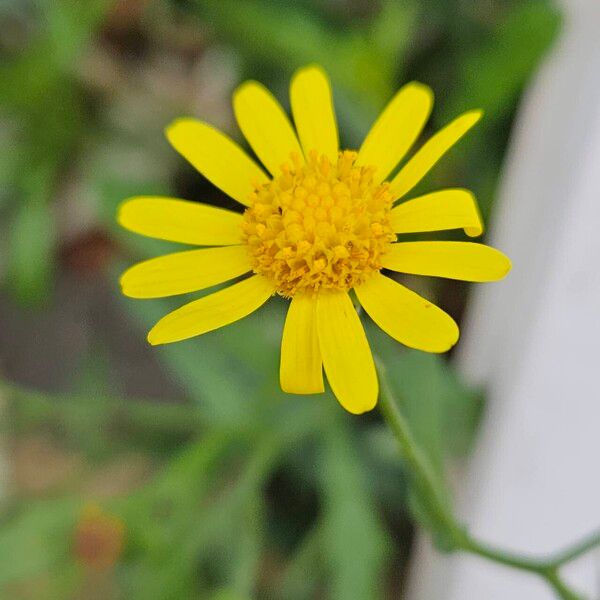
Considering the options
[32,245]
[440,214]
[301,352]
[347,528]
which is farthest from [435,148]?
[32,245]

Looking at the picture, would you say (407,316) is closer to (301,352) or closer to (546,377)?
(301,352)

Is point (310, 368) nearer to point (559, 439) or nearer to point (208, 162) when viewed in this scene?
point (208, 162)

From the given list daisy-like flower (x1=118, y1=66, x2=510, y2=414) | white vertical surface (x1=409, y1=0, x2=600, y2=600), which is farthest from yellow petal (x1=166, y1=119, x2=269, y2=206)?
white vertical surface (x1=409, y1=0, x2=600, y2=600)

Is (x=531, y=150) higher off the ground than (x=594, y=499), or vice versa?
Result: (x=531, y=150)

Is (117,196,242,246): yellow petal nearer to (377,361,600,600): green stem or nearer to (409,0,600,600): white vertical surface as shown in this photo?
(377,361,600,600): green stem

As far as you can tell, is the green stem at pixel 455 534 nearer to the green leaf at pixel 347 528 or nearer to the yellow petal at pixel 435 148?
the yellow petal at pixel 435 148

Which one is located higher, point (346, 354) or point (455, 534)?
point (346, 354)

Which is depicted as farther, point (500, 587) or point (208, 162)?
point (500, 587)

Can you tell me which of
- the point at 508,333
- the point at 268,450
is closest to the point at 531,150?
the point at 508,333

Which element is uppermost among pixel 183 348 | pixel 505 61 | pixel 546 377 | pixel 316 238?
pixel 505 61
